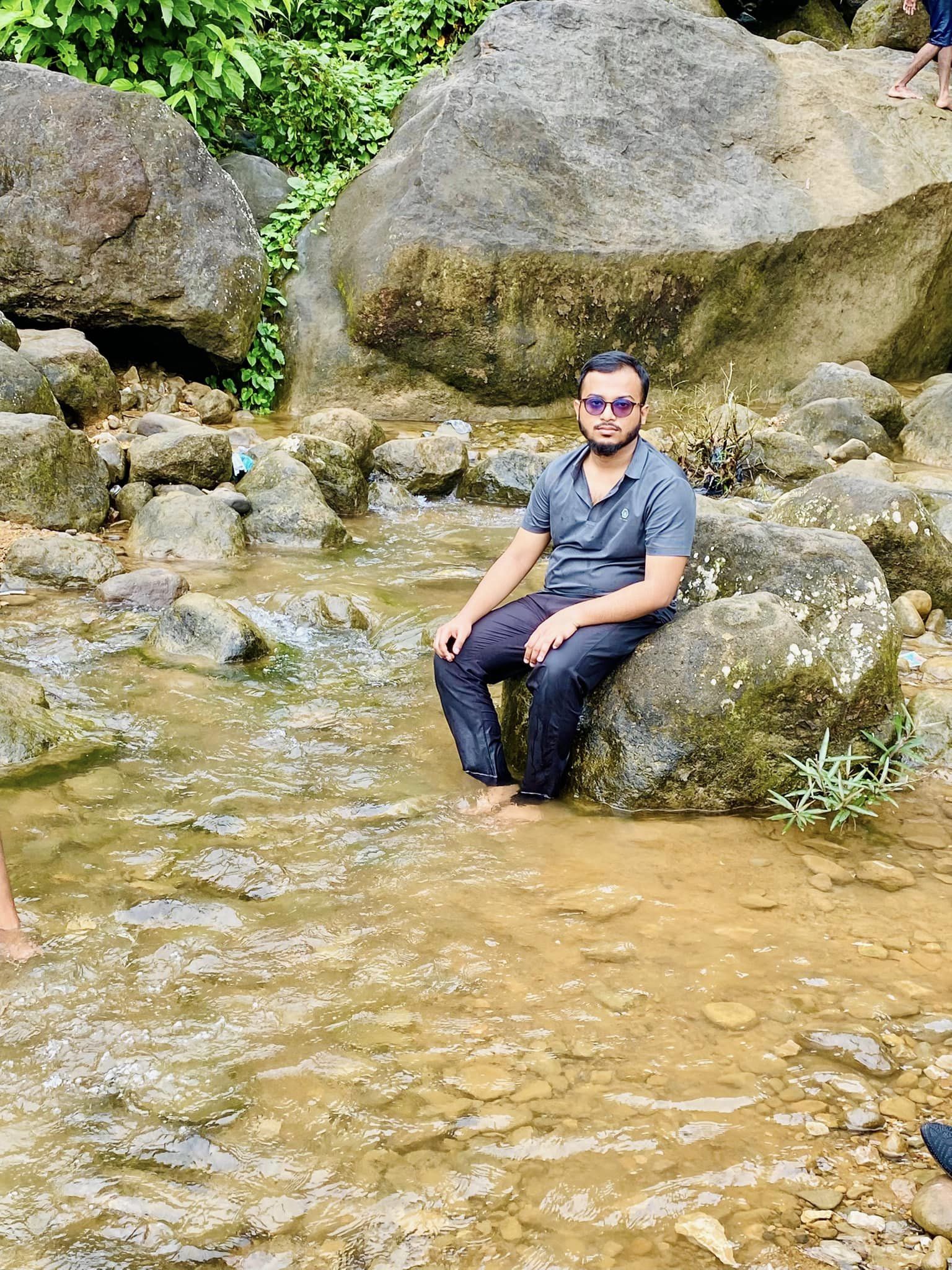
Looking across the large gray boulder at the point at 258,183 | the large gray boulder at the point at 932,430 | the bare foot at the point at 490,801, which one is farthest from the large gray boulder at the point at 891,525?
the large gray boulder at the point at 258,183

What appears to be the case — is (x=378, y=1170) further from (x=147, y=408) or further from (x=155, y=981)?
(x=147, y=408)

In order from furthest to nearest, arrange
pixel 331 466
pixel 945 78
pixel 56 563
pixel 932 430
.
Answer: pixel 945 78 → pixel 932 430 → pixel 331 466 → pixel 56 563

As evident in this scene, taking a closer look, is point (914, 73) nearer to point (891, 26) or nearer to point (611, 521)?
point (891, 26)

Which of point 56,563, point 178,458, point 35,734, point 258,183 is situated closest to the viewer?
point 35,734

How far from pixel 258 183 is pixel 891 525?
723 centimetres

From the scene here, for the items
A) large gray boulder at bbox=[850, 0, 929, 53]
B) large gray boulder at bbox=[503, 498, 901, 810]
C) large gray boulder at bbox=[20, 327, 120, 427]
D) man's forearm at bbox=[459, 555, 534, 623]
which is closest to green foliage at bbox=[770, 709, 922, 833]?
large gray boulder at bbox=[503, 498, 901, 810]

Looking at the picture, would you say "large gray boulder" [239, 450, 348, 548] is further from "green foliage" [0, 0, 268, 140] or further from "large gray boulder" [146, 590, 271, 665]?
"green foliage" [0, 0, 268, 140]

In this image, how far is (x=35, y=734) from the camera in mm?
4266

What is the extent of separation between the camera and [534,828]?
395cm

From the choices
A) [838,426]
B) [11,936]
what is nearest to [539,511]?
[11,936]

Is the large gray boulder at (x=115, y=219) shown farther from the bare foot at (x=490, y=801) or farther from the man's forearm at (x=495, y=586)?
the bare foot at (x=490, y=801)

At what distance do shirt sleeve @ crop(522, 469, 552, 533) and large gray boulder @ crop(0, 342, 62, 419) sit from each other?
365 cm

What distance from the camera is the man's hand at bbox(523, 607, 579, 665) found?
3.99m

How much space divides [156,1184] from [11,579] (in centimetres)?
425
